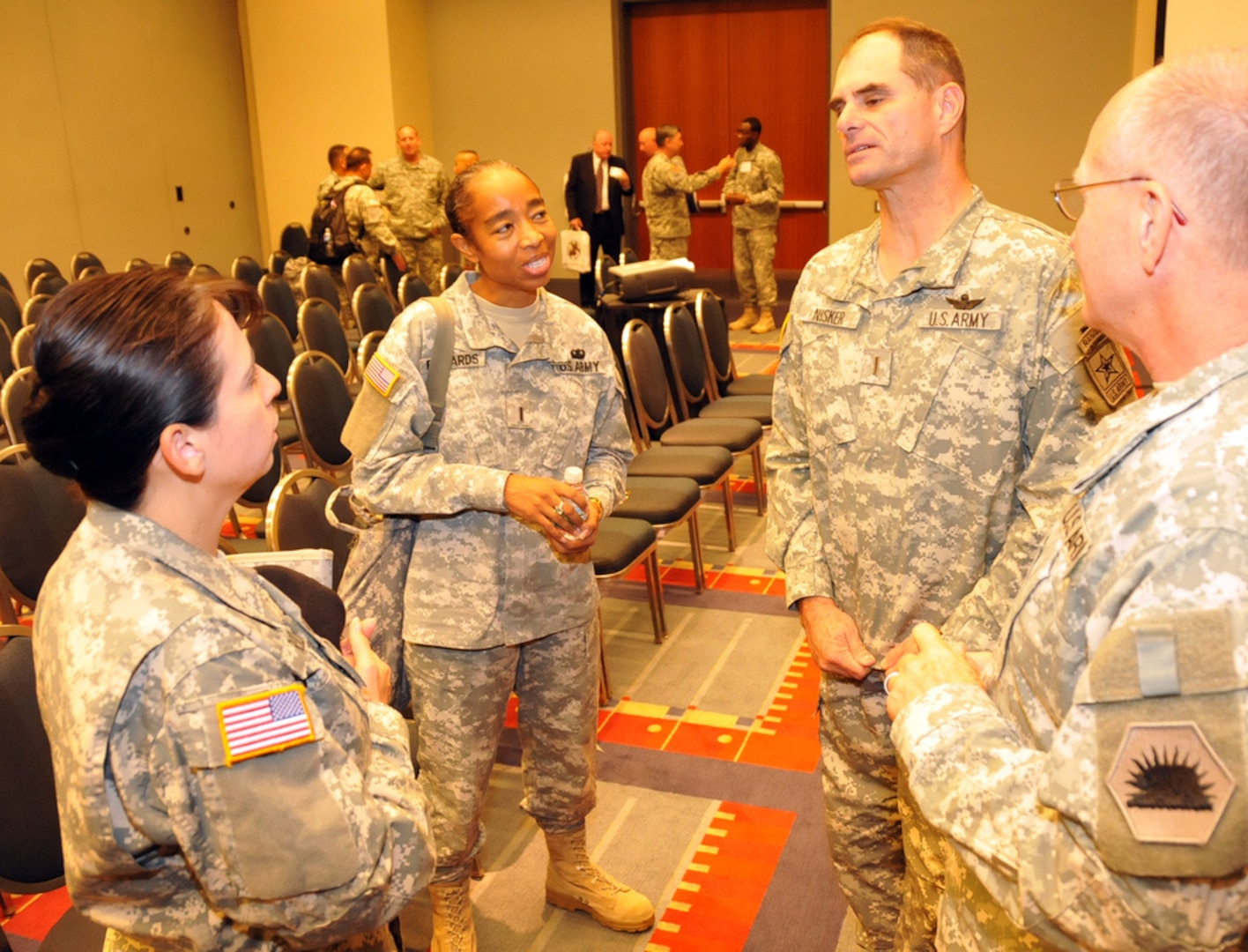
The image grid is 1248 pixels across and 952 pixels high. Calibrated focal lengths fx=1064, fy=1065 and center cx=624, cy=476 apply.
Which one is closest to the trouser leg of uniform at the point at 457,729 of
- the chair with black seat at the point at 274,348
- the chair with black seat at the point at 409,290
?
the chair with black seat at the point at 274,348

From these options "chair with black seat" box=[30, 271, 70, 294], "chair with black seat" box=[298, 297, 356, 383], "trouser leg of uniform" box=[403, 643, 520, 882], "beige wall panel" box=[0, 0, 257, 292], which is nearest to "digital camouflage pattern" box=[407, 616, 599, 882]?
"trouser leg of uniform" box=[403, 643, 520, 882]

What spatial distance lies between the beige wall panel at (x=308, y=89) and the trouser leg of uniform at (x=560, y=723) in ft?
35.8

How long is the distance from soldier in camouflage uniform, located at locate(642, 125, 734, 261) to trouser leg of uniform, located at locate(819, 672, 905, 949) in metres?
8.51

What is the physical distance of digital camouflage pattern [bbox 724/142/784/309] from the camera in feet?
32.1

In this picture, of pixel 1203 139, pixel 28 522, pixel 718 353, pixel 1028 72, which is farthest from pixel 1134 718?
pixel 1028 72

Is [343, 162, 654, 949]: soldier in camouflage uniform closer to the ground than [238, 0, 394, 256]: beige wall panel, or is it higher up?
closer to the ground

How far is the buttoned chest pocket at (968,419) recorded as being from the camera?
5.81 feet

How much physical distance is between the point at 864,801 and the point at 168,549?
1.39m

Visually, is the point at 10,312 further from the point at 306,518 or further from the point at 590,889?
the point at 590,889

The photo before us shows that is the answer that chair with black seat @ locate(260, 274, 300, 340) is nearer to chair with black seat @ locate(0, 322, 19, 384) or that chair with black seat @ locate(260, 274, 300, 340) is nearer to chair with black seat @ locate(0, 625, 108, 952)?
chair with black seat @ locate(0, 322, 19, 384)

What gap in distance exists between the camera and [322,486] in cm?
291

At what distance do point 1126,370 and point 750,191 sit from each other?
336 inches

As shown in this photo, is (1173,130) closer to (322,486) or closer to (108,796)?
(108,796)

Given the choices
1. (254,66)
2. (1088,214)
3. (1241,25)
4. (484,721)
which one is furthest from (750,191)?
(1088,214)
